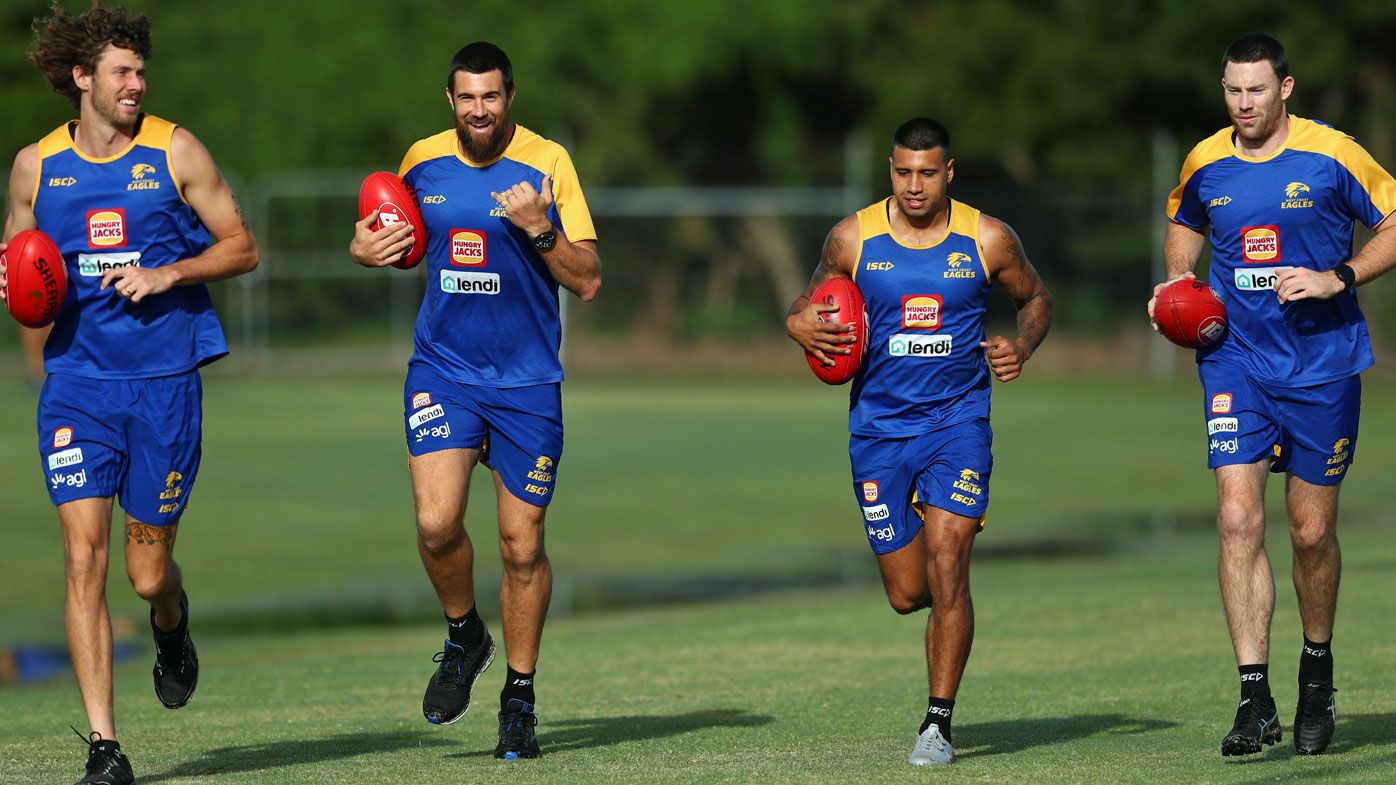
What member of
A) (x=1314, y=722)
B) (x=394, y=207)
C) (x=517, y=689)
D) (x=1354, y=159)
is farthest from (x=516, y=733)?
(x=1354, y=159)

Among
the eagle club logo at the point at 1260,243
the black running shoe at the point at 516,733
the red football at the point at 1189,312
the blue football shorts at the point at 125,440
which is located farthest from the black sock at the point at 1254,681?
the blue football shorts at the point at 125,440

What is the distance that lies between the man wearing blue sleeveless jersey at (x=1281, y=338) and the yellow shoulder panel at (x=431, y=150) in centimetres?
274

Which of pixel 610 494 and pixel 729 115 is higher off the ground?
pixel 729 115

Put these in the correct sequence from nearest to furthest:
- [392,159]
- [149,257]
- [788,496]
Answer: [149,257] < [788,496] < [392,159]

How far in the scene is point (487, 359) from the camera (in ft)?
26.8

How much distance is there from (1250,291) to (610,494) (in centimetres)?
1277

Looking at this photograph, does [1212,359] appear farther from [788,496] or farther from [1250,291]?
[788,496]

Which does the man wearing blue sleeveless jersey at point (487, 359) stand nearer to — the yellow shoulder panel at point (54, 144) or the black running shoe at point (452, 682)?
the black running shoe at point (452, 682)

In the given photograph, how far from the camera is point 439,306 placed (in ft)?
26.9

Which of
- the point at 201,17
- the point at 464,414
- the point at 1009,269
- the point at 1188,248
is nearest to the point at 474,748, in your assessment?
the point at 464,414

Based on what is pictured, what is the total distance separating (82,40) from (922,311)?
319 cm

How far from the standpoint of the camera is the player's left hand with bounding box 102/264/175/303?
741cm

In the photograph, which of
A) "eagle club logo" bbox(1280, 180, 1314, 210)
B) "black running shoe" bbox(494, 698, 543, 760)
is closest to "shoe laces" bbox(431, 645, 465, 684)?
"black running shoe" bbox(494, 698, 543, 760)

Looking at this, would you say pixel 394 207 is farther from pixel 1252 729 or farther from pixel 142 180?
pixel 1252 729
